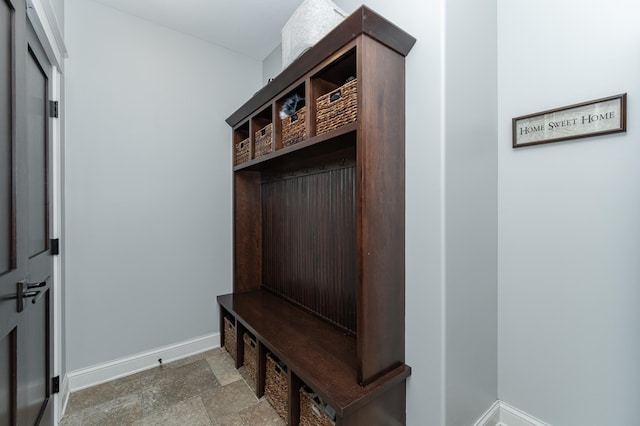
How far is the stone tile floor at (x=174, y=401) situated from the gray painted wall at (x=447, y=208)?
106 centimetres

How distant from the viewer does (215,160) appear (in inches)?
105

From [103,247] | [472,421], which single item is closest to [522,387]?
[472,421]

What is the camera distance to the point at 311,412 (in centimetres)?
156

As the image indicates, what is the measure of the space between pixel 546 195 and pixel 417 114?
0.80 meters

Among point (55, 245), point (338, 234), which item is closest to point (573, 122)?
point (338, 234)

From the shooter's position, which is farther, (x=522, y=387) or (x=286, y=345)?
(x=286, y=345)

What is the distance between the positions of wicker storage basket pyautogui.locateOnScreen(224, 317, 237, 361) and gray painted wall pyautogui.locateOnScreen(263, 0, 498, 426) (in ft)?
4.88

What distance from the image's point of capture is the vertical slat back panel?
186cm

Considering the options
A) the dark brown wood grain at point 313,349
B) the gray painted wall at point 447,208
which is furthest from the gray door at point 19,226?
the gray painted wall at point 447,208

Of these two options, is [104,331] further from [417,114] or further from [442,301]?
[417,114]

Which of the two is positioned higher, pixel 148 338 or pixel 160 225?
pixel 160 225

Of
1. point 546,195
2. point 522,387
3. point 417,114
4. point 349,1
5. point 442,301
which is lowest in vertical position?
point 522,387

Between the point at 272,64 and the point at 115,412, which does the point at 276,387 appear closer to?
the point at 115,412

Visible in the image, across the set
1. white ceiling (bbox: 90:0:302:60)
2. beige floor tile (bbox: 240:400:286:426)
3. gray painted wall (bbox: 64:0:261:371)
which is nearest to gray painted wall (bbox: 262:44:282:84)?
white ceiling (bbox: 90:0:302:60)
